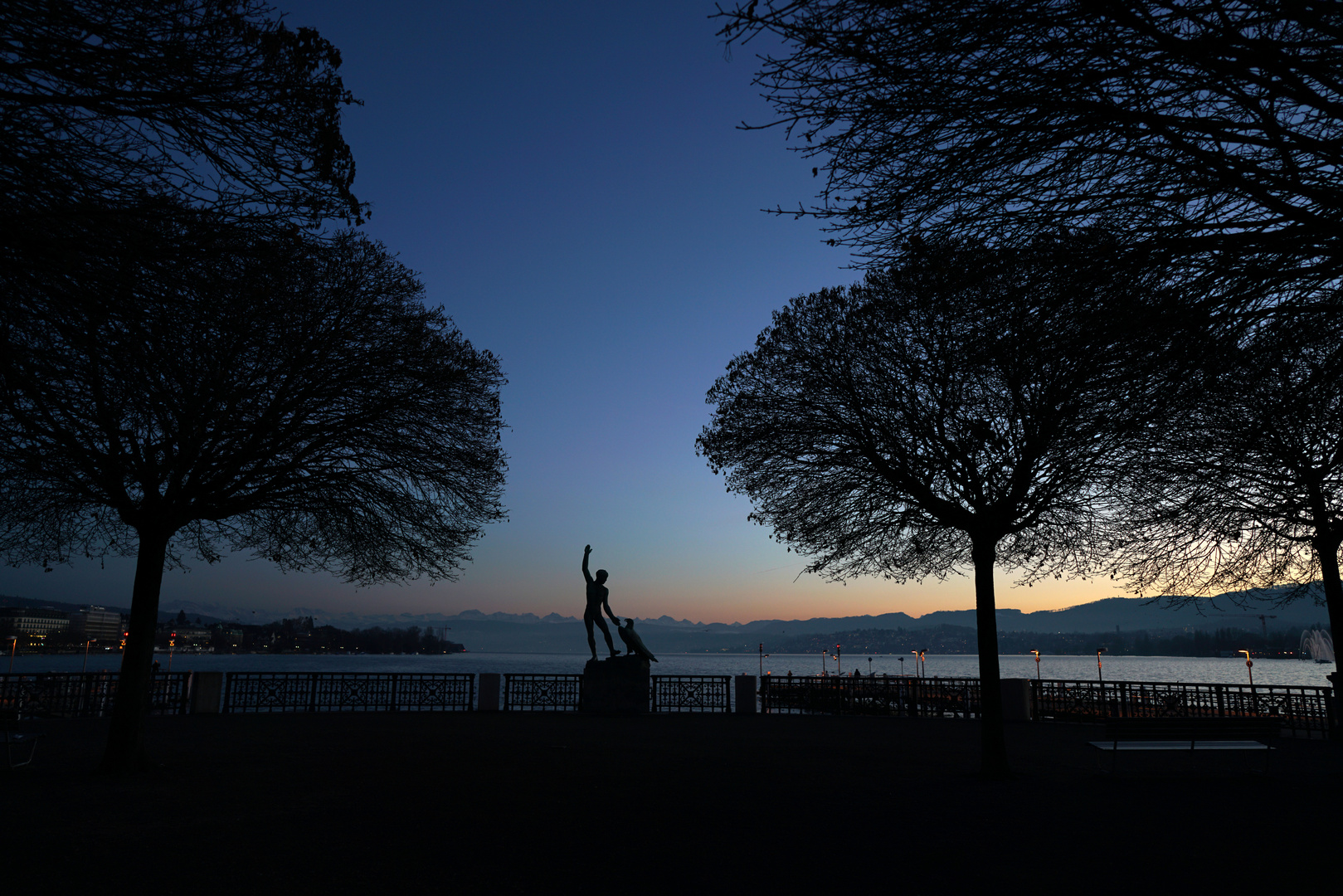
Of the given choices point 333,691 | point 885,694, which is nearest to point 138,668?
point 333,691

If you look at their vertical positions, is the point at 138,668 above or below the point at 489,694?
above

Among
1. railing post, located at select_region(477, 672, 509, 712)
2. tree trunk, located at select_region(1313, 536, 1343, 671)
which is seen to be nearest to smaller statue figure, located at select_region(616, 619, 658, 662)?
railing post, located at select_region(477, 672, 509, 712)

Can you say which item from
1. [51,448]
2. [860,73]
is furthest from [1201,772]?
[51,448]

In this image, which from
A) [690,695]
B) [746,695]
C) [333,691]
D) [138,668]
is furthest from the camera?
[690,695]

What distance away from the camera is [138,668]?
1043cm

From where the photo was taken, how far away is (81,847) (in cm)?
616

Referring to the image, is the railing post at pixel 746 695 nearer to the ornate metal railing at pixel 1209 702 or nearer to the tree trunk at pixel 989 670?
the ornate metal railing at pixel 1209 702

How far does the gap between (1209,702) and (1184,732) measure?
11.7 m

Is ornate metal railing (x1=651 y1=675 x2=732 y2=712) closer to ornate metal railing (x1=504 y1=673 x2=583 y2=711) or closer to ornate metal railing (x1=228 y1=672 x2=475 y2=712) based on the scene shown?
ornate metal railing (x1=504 y1=673 x2=583 y2=711)

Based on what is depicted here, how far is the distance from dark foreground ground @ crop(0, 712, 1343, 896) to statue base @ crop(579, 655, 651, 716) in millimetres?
6697

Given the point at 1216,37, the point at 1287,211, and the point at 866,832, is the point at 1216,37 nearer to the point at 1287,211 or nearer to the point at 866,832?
the point at 1287,211

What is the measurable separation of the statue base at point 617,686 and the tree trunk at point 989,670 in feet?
34.3

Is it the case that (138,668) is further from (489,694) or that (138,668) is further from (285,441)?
(489,694)

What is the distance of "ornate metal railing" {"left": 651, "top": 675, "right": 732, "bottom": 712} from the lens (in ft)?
71.5
